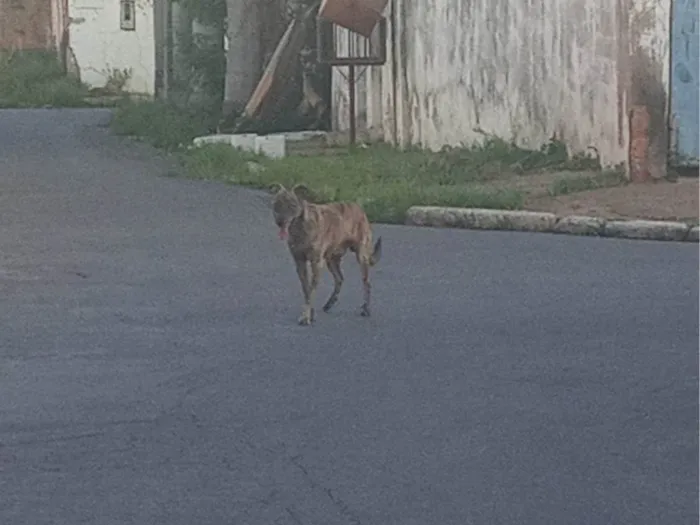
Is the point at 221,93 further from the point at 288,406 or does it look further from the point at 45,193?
the point at 288,406

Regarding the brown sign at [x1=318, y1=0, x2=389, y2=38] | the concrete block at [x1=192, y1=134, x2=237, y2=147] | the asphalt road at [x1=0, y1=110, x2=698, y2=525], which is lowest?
the asphalt road at [x1=0, y1=110, x2=698, y2=525]

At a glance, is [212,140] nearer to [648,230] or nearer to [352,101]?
[352,101]

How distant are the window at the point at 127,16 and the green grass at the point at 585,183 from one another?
2874cm

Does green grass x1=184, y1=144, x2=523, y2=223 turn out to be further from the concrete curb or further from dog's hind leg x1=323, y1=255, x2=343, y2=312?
dog's hind leg x1=323, y1=255, x2=343, y2=312

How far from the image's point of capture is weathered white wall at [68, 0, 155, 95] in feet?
141

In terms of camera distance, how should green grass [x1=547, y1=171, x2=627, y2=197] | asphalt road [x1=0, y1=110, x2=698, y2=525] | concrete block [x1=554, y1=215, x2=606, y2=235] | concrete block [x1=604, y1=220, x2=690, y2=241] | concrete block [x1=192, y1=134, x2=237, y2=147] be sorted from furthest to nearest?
concrete block [x1=192, y1=134, x2=237, y2=147]
green grass [x1=547, y1=171, x2=627, y2=197]
concrete block [x1=554, y1=215, x2=606, y2=235]
concrete block [x1=604, y1=220, x2=690, y2=241]
asphalt road [x1=0, y1=110, x2=698, y2=525]

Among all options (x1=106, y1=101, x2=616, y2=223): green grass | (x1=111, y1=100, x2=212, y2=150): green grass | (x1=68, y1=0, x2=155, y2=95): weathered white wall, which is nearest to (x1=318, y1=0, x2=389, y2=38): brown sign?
(x1=106, y1=101, x2=616, y2=223): green grass

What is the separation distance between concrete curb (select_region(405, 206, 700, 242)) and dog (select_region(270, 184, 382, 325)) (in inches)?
140

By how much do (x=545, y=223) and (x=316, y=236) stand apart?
4.47 meters

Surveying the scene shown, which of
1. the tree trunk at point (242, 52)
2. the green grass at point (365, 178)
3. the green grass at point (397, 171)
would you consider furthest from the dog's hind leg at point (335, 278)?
the tree trunk at point (242, 52)

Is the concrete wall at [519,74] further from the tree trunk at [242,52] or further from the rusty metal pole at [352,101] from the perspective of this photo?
the tree trunk at [242,52]

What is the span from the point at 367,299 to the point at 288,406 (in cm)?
243

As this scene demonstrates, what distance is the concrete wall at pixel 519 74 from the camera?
51.6 ft

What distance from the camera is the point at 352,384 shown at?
795cm
